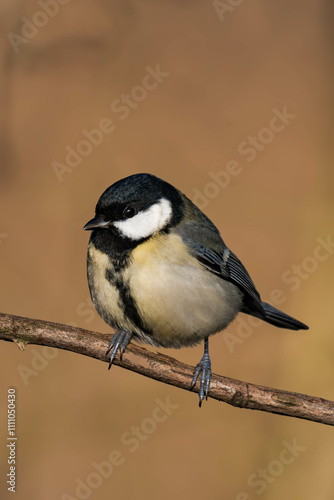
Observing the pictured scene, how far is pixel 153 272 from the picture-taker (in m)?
2.42

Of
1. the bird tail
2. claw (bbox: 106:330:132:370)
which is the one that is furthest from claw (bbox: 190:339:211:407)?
the bird tail

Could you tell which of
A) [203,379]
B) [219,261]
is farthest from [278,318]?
[203,379]

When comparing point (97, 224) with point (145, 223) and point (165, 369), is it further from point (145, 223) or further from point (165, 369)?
point (165, 369)

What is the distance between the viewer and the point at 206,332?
8.82 ft

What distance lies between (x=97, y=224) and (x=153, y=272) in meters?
0.32

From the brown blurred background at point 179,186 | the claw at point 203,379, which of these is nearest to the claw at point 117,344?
the claw at point 203,379

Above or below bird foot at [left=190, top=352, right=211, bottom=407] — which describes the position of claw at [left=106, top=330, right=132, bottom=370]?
below

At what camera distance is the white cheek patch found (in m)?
2.46

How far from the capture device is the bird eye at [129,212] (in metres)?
2.45

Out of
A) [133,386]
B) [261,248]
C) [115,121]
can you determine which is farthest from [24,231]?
[261,248]

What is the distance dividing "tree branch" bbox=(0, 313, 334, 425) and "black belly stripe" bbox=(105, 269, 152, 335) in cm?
18

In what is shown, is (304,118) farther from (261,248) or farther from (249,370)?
(249,370)

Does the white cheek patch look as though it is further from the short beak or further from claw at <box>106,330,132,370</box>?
claw at <box>106,330,132,370</box>

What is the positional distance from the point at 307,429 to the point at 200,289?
2.15 metres
